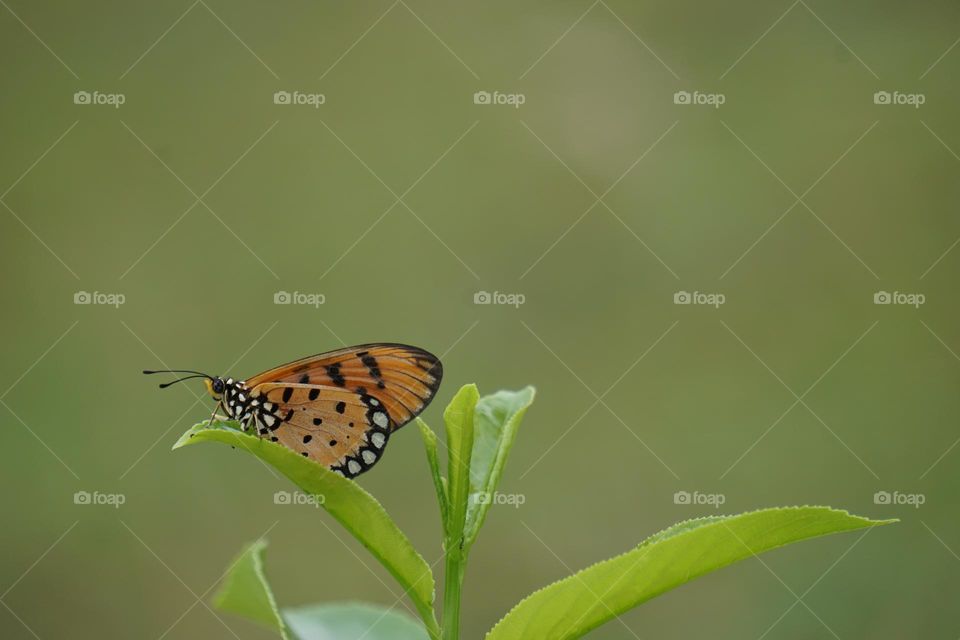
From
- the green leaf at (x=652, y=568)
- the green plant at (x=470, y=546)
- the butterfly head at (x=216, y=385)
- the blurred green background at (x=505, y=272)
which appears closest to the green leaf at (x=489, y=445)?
the green plant at (x=470, y=546)

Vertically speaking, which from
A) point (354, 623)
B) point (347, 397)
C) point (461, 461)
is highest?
point (347, 397)

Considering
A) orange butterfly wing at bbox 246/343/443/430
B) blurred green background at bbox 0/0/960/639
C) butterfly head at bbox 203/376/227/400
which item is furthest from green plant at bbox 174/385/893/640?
blurred green background at bbox 0/0/960/639

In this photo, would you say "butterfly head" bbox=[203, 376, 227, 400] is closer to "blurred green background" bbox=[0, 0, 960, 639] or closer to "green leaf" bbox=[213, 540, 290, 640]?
"green leaf" bbox=[213, 540, 290, 640]

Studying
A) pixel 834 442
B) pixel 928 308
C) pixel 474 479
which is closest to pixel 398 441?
pixel 834 442

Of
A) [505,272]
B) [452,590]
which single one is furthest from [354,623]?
[505,272]

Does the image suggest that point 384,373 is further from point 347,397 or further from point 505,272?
point 505,272

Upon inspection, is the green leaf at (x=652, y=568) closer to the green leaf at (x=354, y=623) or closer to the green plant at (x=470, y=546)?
the green plant at (x=470, y=546)

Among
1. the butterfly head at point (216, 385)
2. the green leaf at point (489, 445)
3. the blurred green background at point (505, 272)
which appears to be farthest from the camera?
the blurred green background at point (505, 272)
